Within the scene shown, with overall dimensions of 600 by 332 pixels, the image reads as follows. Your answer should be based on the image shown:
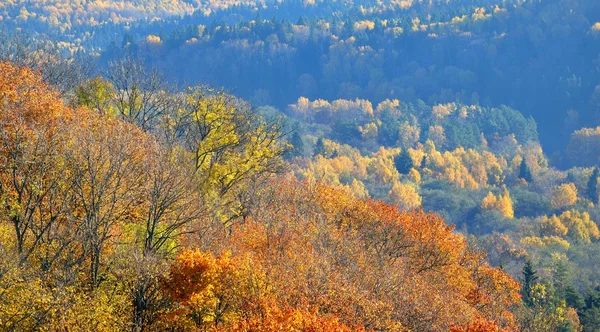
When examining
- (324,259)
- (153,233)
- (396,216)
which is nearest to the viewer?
(153,233)

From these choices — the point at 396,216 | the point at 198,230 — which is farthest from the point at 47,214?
the point at 396,216

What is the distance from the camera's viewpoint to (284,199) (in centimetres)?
6731

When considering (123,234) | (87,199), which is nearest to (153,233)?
(123,234)

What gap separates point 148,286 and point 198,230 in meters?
6.28

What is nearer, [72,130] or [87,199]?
[87,199]

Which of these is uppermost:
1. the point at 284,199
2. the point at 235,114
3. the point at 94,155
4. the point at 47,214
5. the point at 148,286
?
the point at 235,114

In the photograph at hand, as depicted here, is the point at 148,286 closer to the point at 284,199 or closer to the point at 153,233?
the point at 153,233

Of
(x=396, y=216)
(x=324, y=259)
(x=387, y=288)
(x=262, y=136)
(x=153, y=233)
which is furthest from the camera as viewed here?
(x=396, y=216)

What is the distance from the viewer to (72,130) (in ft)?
129

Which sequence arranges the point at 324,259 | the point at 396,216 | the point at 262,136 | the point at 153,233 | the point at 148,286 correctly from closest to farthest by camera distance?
1. the point at 148,286
2. the point at 153,233
3. the point at 324,259
4. the point at 262,136
5. the point at 396,216

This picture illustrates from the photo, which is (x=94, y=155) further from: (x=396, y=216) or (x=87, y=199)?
(x=396, y=216)

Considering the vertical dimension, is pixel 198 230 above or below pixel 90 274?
above

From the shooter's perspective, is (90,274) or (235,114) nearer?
(90,274)

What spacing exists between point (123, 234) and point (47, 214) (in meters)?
4.22
